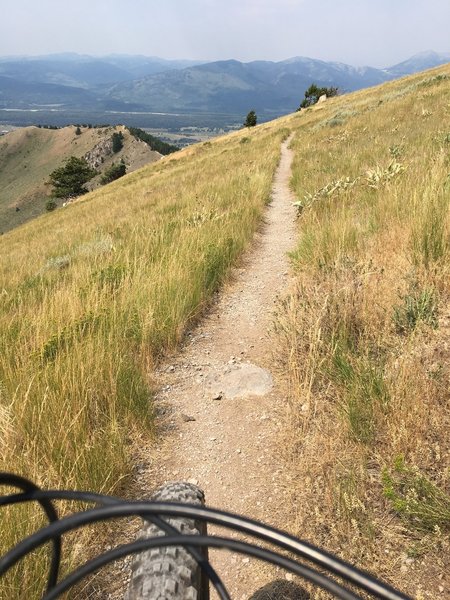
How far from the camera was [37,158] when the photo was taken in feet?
605

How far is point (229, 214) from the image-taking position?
9.00 metres

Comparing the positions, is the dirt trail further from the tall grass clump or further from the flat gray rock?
the tall grass clump

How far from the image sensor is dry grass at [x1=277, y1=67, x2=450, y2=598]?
2172 millimetres

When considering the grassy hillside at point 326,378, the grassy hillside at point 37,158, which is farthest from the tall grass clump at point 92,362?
the grassy hillside at point 37,158

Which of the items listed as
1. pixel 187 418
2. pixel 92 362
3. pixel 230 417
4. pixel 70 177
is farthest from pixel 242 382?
pixel 70 177

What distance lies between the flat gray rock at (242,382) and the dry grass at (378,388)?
10.8 inches

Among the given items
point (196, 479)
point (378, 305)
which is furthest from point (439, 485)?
point (378, 305)

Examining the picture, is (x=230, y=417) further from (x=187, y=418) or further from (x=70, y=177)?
(x=70, y=177)

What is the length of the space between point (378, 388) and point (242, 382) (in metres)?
1.50

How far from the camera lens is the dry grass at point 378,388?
2172 millimetres

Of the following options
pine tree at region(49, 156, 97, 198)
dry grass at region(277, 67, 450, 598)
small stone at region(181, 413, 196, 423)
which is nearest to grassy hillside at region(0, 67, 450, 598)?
dry grass at region(277, 67, 450, 598)

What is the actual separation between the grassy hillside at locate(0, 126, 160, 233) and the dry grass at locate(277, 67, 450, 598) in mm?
149731

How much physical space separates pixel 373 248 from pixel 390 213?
3.04ft

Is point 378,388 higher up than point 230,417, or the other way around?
point 378,388
